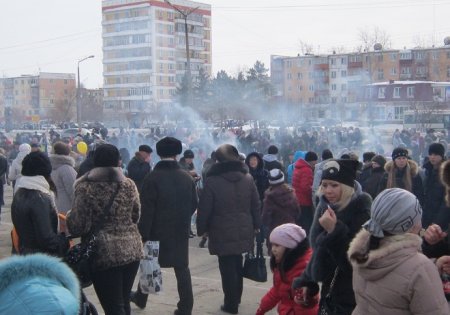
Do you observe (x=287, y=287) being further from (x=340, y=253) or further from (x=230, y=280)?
(x=230, y=280)

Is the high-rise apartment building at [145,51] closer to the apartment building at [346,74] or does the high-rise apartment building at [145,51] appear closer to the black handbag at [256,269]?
the apartment building at [346,74]

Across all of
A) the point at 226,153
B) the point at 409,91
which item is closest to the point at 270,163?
the point at 226,153

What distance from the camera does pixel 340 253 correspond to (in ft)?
12.9

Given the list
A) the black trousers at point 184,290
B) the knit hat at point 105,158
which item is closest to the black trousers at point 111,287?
the knit hat at point 105,158

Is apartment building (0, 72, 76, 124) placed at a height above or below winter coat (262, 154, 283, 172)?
above

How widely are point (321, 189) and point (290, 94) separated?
9379cm

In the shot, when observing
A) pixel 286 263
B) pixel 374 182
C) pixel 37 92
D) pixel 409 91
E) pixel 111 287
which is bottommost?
pixel 111 287

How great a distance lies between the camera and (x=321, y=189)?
4336mm

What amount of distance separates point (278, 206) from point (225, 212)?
176 centimetres

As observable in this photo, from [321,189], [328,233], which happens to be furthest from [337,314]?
[321,189]

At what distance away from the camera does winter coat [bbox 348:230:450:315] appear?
3.06 metres

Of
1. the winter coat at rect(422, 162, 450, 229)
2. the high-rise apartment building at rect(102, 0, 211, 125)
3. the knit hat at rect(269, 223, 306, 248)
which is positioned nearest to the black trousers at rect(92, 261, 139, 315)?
the knit hat at rect(269, 223, 306, 248)

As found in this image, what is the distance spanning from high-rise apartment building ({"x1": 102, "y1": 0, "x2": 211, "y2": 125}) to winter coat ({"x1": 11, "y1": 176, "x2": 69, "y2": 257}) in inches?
3967

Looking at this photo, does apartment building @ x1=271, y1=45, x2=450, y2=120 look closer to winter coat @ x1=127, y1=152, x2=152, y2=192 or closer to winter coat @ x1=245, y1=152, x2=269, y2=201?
winter coat @ x1=245, y1=152, x2=269, y2=201
